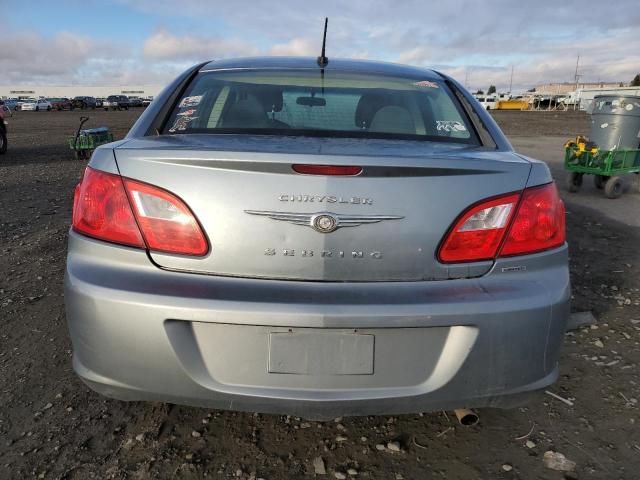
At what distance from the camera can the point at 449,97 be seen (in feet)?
8.64

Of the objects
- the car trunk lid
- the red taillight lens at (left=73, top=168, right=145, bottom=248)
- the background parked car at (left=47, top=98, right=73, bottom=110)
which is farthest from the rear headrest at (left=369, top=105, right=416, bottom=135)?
the background parked car at (left=47, top=98, right=73, bottom=110)

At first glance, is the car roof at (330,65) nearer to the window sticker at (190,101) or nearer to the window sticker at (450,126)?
the window sticker at (190,101)

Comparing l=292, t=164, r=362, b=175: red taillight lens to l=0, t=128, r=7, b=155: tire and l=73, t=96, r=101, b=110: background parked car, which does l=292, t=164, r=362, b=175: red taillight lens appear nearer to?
l=0, t=128, r=7, b=155: tire

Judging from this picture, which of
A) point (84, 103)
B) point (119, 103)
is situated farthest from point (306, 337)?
point (84, 103)

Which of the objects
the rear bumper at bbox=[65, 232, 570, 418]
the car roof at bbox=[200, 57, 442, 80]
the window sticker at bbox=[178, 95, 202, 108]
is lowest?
the rear bumper at bbox=[65, 232, 570, 418]

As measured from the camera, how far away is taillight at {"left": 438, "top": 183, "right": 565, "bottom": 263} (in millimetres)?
1780

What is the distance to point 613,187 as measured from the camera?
794 cm

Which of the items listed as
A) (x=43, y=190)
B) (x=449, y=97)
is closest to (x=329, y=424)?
(x=449, y=97)

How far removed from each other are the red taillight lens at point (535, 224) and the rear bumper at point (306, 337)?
0.24ft

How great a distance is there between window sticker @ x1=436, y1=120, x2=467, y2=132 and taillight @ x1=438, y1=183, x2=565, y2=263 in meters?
0.58

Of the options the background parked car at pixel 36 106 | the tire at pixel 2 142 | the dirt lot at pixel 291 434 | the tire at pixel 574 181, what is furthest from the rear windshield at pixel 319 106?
the background parked car at pixel 36 106

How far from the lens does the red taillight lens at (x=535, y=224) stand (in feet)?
6.02

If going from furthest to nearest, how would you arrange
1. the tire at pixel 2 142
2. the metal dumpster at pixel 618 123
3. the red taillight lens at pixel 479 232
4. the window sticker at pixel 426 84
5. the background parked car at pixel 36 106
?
the background parked car at pixel 36 106 → the tire at pixel 2 142 → the metal dumpster at pixel 618 123 → the window sticker at pixel 426 84 → the red taillight lens at pixel 479 232

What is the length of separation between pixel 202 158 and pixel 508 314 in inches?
44.4
